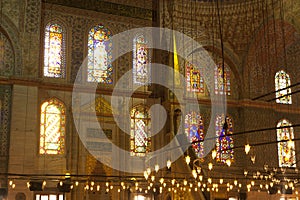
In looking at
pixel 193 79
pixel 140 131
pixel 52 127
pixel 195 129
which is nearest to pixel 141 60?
pixel 193 79

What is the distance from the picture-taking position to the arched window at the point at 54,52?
15945 millimetres

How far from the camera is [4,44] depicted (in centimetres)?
1549

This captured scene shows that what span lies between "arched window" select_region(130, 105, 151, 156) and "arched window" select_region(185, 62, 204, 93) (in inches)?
94.8

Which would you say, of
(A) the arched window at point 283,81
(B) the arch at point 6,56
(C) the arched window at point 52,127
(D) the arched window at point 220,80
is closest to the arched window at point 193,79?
(D) the arched window at point 220,80

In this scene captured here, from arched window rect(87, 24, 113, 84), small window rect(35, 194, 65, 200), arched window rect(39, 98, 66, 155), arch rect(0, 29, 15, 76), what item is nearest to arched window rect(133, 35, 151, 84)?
arched window rect(87, 24, 113, 84)

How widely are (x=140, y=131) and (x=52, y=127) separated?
3333 mm

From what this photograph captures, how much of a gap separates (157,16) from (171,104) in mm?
3508

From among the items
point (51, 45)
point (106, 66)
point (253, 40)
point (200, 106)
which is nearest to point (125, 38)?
point (106, 66)

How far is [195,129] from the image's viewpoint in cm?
1817

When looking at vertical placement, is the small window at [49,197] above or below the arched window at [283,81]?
below

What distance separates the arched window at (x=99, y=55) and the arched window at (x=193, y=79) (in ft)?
11.2

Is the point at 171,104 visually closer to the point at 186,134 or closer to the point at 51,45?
the point at 186,134

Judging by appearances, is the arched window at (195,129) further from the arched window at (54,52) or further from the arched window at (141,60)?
the arched window at (54,52)

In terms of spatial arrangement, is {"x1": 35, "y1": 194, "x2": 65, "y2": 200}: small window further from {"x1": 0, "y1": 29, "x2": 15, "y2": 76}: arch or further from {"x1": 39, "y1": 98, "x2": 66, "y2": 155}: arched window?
{"x1": 0, "y1": 29, "x2": 15, "y2": 76}: arch
